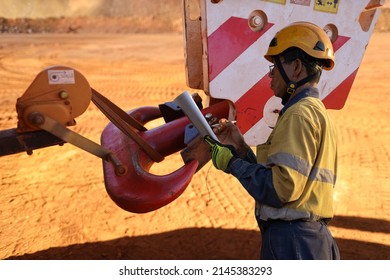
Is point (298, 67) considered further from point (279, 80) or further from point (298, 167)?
point (298, 167)

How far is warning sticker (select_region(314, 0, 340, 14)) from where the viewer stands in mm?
2232

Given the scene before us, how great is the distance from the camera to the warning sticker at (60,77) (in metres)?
1.64

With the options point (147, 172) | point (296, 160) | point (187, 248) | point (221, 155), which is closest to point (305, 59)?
point (296, 160)

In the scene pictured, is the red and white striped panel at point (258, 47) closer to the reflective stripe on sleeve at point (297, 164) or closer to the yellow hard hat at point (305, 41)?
the yellow hard hat at point (305, 41)

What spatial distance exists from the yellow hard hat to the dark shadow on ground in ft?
7.81

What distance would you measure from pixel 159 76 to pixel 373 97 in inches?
205

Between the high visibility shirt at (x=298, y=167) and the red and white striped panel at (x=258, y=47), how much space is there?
1.65 ft

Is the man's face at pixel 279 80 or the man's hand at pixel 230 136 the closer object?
the man's face at pixel 279 80

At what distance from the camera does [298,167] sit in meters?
1.68

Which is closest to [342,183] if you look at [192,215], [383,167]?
[383,167]

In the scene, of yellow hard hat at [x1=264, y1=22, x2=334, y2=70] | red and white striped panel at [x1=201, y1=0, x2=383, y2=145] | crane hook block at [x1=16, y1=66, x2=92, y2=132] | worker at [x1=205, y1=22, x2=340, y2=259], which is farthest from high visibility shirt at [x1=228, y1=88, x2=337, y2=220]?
crane hook block at [x1=16, y1=66, x2=92, y2=132]

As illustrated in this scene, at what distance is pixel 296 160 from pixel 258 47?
2.85ft

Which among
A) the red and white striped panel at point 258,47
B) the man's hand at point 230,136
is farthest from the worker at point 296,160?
the red and white striped panel at point 258,47

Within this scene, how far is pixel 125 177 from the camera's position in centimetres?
200
